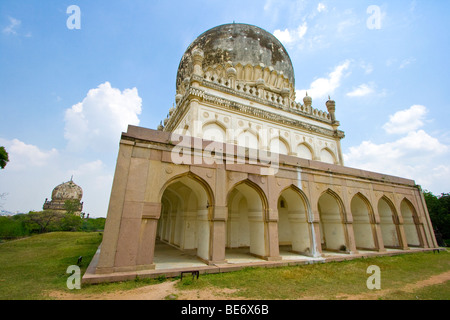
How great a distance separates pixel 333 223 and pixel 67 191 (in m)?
39.2

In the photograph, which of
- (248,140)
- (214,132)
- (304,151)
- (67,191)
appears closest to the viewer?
(214,132)

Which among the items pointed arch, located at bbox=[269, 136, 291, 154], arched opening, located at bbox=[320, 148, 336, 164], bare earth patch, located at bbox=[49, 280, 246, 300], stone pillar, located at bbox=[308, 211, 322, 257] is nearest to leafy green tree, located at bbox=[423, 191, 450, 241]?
arched opening, located at bbox=[320, 148, 336, 164]

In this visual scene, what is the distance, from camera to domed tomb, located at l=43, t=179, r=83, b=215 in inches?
1302

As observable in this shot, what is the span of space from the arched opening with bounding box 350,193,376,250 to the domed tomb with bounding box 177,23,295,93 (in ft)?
35.4

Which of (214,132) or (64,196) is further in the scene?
(64,196)

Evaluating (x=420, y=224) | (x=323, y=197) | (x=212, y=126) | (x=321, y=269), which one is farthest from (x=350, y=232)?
(x=212, y=126)

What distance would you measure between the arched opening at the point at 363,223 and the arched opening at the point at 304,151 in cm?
417

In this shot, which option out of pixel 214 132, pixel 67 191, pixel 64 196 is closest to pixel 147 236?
pixel 214 132

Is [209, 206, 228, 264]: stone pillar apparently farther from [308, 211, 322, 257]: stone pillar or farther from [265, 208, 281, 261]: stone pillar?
[308, 211, 322, 257]: stone pillar

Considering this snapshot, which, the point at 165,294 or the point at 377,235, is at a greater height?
the point at 377,235

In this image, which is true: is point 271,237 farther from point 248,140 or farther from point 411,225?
point 411,225

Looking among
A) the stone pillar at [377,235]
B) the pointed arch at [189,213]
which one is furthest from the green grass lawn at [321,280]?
the stone pillar at [377,235]

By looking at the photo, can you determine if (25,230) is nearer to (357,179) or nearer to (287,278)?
(287,278)

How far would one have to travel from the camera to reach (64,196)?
114 ft
